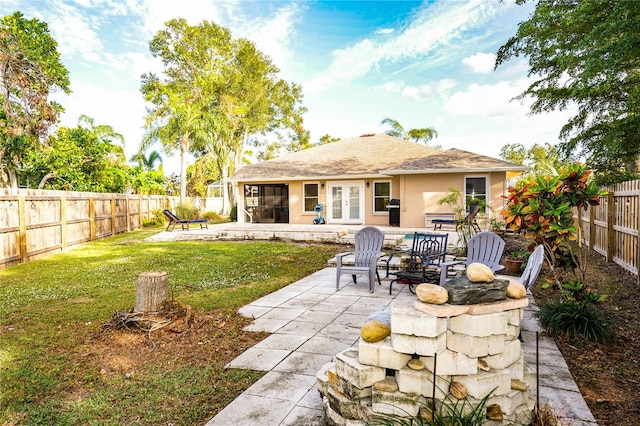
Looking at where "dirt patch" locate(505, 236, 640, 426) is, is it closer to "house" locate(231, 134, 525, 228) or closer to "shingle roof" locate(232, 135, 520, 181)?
"house" locate(231, 134, 525, 228)

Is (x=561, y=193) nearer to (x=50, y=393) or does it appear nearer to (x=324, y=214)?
(x=50, y=393)

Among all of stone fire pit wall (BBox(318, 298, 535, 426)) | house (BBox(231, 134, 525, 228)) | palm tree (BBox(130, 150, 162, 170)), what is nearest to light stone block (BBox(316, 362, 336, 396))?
stone fire pit wall (BBox(318, 298, 535, 426))

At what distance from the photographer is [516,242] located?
9.95 metres

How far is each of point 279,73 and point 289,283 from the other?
92.9ft

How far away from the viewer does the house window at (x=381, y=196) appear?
50.2 feet

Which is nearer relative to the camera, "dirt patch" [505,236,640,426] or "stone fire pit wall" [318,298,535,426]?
"stone fire pit wall" [318,298,535,426]

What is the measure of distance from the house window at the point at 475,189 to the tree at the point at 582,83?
2662mm

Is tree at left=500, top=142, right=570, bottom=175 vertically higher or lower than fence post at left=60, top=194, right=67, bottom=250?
higher

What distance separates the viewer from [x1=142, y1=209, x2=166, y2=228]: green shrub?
58.3ft

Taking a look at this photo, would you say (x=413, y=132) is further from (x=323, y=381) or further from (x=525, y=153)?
(x=323, y=381)

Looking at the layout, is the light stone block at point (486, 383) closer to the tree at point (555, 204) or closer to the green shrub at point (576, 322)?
the green shrub at point (576, 322)

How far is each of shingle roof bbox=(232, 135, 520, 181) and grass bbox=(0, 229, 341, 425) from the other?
27.5 feet

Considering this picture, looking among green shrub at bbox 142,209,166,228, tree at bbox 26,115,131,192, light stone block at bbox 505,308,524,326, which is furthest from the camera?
green shrub at bbox 142,209,166,228

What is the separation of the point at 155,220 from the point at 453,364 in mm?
18711
